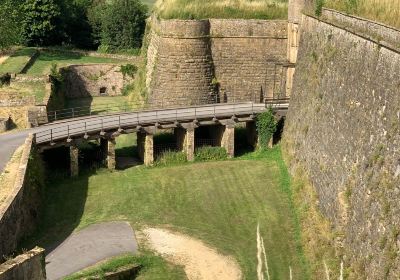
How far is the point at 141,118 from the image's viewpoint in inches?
1133

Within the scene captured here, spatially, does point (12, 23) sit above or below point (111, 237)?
above

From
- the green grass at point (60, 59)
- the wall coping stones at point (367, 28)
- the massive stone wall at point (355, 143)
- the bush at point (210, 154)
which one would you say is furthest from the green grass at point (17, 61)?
the wall coping stones at point (367, 28)

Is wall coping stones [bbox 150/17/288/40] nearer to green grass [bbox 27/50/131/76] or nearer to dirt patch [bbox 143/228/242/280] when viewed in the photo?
green grass [bbox 27/50/131/76]

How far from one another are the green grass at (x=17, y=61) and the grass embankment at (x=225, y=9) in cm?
1139

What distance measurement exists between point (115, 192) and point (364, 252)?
11413 millimetres

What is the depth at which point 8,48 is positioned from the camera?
1809 inches

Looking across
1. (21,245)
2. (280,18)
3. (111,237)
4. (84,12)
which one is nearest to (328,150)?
(111,237)

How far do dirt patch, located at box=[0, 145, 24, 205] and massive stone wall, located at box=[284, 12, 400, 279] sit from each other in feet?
34.7

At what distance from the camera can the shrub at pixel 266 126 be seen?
2903 centimetres

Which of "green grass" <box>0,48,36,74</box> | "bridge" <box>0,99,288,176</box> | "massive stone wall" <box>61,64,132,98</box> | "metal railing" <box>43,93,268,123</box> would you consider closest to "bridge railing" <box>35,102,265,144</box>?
"bridge" <box>0,99,288,176</box>

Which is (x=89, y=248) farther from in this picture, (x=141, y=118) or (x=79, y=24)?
(x=79, y=24)

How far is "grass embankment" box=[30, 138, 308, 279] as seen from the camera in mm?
20062

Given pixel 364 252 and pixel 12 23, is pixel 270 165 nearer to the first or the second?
pixel 364 252

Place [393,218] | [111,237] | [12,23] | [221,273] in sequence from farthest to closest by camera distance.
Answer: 1. [12,23]
2. [111,237]
3. [221,273]
4. [393,218]
